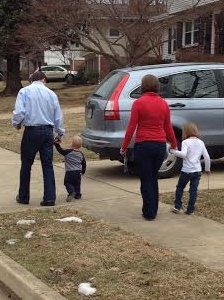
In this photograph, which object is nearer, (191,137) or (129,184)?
(191,137)

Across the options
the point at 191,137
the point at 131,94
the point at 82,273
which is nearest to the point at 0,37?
the point at 131,94

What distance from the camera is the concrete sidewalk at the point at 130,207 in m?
6.18

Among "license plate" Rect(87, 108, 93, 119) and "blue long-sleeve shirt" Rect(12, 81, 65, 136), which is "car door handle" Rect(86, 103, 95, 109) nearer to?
"license plate" Rect(87, 108, 93, 119)

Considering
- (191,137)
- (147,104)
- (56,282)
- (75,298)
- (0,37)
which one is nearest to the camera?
(75,298)

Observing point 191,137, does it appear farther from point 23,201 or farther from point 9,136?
point 9,136

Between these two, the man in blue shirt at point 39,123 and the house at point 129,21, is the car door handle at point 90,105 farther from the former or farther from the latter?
the house at point 129,21

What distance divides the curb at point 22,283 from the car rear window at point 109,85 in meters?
4.47

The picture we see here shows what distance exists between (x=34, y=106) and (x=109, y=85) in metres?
2.20

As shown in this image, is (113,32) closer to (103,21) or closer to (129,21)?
(103,21)

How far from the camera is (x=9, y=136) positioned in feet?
56.0

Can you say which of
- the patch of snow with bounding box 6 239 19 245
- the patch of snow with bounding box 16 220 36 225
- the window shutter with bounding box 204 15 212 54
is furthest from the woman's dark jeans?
the window shutter with bounding box 204 15 212 54

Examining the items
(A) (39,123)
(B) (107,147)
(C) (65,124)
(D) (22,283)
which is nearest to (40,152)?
(A) (39,123)

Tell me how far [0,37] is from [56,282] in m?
27.6

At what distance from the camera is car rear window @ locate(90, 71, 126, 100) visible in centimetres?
980
